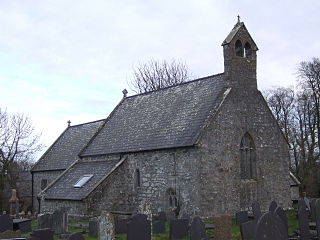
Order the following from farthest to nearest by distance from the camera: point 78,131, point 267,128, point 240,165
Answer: point 78,131
point 267,128
point 240,165

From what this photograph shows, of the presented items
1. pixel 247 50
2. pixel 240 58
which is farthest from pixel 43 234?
pixel 247 50

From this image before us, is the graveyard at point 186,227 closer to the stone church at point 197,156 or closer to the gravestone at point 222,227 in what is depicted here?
the gravestone at point 222,227

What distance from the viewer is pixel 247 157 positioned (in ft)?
78.3

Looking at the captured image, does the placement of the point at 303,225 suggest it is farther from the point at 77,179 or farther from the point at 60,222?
the point at 77,179

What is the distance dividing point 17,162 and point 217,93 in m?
26.2

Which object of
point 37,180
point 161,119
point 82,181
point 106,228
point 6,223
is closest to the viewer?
point 106,228

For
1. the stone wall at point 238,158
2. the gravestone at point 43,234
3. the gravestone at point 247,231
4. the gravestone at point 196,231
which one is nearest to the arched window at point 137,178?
the stone wall at point 238,158

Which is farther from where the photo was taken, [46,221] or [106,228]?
[46,221]

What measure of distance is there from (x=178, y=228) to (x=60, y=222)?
5.44 m

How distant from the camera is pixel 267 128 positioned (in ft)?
81.8

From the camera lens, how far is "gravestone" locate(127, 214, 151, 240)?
12445 mm

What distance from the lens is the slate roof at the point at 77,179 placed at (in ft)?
80.7

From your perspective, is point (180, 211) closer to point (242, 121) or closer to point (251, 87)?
point (242, 121)

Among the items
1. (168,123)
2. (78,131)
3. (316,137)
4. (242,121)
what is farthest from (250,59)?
(316,137)
